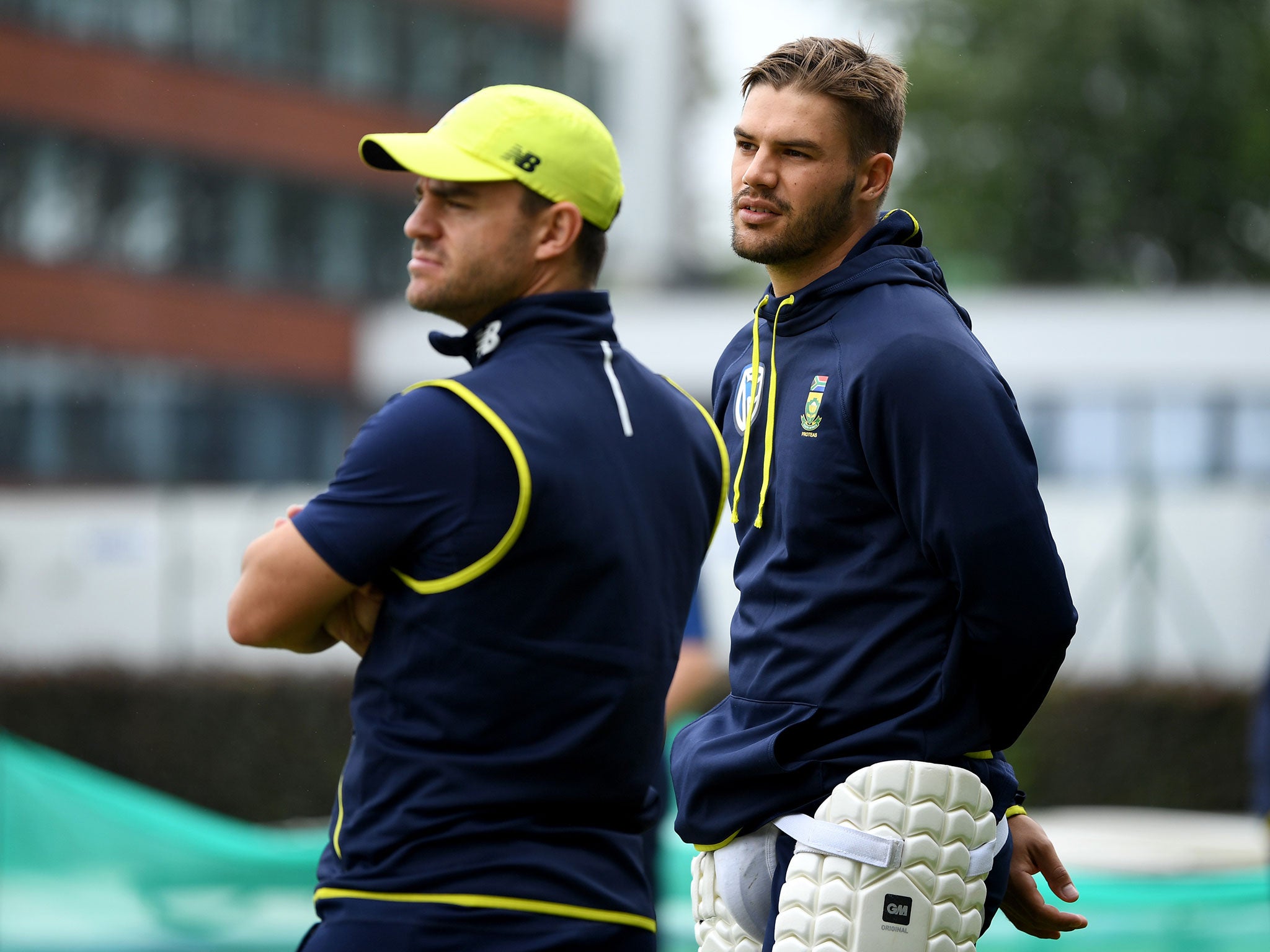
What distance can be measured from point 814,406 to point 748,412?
0.19 metres

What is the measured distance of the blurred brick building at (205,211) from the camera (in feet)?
78.5

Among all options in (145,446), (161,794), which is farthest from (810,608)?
(145,446)

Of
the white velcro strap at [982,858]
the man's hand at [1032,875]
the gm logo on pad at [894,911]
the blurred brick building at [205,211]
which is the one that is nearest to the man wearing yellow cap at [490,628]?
the gm logo on pad at [894,911]

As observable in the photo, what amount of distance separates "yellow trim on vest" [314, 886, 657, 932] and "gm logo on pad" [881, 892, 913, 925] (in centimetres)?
37

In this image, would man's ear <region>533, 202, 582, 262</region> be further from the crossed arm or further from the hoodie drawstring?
the crossed arm

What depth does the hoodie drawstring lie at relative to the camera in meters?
2.49

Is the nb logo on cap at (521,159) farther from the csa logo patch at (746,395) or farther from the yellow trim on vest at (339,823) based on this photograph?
the yellow trim on vest at (339,823)

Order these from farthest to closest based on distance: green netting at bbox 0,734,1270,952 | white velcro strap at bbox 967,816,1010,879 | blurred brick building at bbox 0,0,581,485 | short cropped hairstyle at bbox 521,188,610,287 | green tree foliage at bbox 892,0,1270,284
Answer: green tree foliage at bbox 892,0,1270,284 < blurred brick building at bbox 0,0,581,485 < green netting at bbox 0,734,1270,952 < short cropped hairstyle at bbox 521,188,610,287 < white velcro strap at bbox 967,816,1010,879

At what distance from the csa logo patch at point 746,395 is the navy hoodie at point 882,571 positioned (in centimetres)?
6

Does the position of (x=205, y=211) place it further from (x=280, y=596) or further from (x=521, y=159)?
(x=280, y=596)

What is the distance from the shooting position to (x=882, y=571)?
7.69ft

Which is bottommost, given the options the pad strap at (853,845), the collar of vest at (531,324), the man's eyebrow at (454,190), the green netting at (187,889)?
the green netting at (187,889)

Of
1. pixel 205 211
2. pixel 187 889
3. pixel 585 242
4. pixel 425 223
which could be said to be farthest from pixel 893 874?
pixel 205 211

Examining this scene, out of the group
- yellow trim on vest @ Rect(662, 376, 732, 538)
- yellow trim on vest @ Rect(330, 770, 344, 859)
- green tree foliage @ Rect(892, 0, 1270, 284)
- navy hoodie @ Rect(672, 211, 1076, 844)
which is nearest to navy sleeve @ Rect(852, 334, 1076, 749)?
navy hoodie @ Rect(672, 211, 1076, 844)
